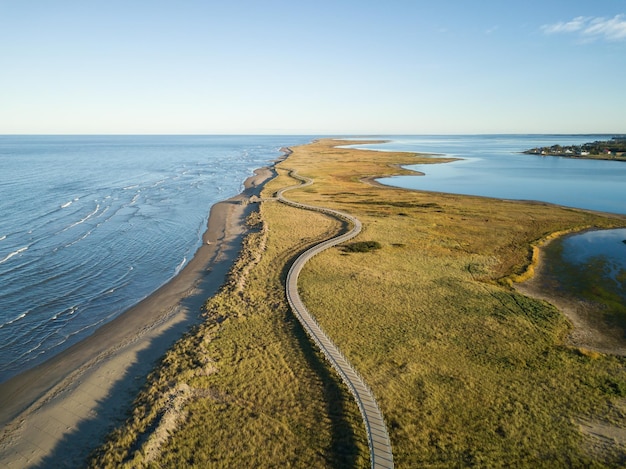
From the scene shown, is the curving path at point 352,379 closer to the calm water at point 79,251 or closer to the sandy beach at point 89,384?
the sandy beach at point 89,384

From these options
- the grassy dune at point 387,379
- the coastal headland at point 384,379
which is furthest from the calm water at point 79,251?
the grassy dune at point 387,379

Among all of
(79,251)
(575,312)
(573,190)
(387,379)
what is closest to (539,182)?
(573,190)

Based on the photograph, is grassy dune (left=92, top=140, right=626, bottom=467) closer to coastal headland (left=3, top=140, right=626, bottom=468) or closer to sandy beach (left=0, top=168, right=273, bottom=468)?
coastal headland (left=3, top=140, right=626, bottom=468)

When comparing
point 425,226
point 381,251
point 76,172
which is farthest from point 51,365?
point 76,172

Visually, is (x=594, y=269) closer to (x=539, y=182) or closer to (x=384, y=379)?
(x=384, y=379)

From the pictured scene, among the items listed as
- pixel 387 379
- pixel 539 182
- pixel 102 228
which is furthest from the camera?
pixel 539 182

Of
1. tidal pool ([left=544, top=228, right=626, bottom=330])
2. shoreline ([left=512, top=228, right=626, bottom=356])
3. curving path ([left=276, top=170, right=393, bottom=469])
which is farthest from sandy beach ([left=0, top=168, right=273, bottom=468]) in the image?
tidal pool ([left=544, top=228, right=626, bottom=330])
